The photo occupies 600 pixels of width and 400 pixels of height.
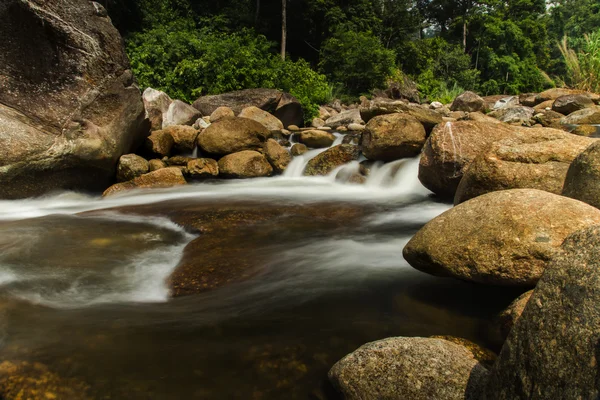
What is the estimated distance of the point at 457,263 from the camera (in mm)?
3275

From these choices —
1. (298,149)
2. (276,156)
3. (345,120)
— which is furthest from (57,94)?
(345,120)

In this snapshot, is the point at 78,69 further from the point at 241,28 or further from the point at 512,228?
the point at 241,28

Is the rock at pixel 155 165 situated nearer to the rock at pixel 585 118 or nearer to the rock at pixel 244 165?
→ the rock at pixel 244 165

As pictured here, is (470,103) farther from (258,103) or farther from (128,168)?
(128,168)

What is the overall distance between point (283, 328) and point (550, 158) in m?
3.62

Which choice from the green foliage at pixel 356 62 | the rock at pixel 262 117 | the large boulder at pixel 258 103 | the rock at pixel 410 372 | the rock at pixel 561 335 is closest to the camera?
the rock at pixel 561 335

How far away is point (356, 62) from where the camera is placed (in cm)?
2275

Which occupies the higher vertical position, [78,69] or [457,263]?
[78,69]

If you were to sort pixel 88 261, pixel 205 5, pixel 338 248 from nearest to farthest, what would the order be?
pixel 88 261 < pixel 338 248 < pixel 205 5

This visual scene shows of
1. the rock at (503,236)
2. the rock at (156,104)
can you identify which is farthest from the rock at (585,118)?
the rock at (156,104)

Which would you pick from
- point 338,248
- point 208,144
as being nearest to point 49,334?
point 338,248

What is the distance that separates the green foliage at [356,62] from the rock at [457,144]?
16895mm

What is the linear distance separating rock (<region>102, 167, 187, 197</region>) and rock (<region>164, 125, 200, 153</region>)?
1.38 metres

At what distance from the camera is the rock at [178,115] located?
13.7 metres
